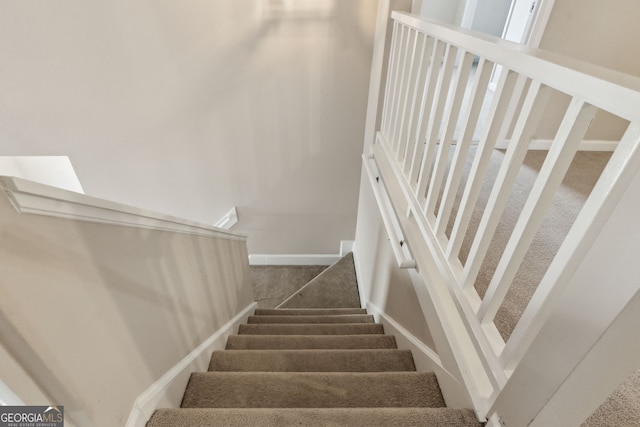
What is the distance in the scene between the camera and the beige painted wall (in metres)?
0.56

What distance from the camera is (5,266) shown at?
1.72 feet

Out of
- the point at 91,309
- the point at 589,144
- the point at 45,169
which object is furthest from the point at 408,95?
the point at 45,169

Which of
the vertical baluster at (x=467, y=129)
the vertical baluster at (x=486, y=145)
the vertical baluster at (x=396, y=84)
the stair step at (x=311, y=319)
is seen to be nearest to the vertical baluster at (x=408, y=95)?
the vertical baluster at (x=396, y=84)

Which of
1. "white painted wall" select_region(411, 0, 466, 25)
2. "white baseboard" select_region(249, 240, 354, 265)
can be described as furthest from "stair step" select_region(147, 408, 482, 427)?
"white painted wall" select_region(411, 0, 466, 25)

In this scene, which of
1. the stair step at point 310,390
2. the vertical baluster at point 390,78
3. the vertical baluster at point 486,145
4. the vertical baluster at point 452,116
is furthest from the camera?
the vertical baluster at point 390,78

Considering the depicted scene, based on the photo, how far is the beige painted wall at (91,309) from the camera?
1.82 feet

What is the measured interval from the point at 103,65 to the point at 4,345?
2.79m

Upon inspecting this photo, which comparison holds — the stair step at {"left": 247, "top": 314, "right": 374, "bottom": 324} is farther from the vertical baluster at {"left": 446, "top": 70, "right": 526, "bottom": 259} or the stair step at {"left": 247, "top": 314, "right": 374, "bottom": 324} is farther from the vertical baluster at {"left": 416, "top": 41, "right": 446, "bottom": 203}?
the vertical baluster at {"left": 446, "top": 70, "right": 526, "bottom": 259}

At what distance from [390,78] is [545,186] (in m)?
1.70

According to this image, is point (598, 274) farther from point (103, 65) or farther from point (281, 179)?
point (103, 65)

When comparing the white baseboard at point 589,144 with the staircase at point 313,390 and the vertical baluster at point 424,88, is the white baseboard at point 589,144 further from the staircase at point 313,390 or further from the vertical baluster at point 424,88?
the staircase at point 313,390

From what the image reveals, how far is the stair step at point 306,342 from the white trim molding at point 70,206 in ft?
3.36

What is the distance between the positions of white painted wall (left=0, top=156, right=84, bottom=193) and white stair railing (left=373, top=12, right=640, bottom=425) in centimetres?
309

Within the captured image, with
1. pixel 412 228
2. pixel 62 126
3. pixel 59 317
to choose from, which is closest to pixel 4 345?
pixel 59 317
